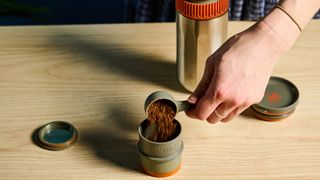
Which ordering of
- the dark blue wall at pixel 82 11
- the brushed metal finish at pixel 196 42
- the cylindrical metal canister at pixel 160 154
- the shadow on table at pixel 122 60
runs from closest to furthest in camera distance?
1. the cylindrical metal canister at pixel 160 154
2. the brushed metal finish at pixel 196 42
3. the shadow on table at pixel 122 60
4. the dark blue wall at pixel 82 11

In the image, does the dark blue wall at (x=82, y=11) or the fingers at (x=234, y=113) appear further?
the dark blue wall at (x=82, y=11)

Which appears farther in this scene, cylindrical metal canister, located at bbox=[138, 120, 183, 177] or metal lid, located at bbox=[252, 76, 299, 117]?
metal lid, located at bbox=[252, 76, 299, 117]

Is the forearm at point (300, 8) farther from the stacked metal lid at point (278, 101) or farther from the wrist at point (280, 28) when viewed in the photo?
the stacked metal lid at point (278, 101)

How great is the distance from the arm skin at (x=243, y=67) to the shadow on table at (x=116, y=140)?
0.37 feet

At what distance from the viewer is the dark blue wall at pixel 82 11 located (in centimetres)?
190

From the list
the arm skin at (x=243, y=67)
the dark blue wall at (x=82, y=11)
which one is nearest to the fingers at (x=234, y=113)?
the arm skin at (x=243, y=67)

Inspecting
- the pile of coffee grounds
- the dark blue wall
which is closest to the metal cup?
the pile of coffee grounds

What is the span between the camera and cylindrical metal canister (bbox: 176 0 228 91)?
0.89 m

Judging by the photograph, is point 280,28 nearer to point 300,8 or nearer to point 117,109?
point 300,8

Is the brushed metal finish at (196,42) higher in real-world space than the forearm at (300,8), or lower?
lower

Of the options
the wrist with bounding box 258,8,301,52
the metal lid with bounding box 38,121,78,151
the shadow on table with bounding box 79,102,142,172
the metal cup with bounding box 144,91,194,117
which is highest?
the wrist with bounding box 258,8,301,52

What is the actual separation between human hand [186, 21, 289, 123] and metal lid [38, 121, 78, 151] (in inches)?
8.2

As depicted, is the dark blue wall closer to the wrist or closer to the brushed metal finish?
the brushed metal finish

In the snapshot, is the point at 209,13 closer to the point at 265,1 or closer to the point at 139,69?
the point at 139,69
